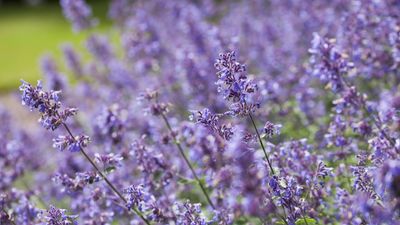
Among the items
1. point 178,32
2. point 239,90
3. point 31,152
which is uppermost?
point 178,32


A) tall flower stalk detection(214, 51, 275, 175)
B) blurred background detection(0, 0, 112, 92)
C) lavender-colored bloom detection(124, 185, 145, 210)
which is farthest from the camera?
blurred background detection(0, 0, 112, 92)

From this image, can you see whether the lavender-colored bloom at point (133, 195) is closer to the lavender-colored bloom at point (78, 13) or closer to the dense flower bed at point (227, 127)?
the dense flower bed at point (227, 127)

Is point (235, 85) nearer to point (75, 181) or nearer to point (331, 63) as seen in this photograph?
point (331, 63)

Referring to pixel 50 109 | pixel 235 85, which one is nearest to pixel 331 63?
pixel 235 85

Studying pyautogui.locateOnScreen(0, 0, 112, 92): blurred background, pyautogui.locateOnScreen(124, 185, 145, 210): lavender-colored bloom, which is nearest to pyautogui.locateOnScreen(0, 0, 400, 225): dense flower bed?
pyautogui.locateOnScreen(124, 185, 145, 210): lavender-colored bloom

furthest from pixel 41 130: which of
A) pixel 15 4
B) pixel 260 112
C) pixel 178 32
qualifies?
pixel 15 4

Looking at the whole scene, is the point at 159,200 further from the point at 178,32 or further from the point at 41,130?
the point at 178,32

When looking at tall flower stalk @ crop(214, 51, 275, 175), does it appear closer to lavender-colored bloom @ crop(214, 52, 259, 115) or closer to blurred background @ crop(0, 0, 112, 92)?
lavender-colored bloom @ crop(214, 52, 259, 115)
